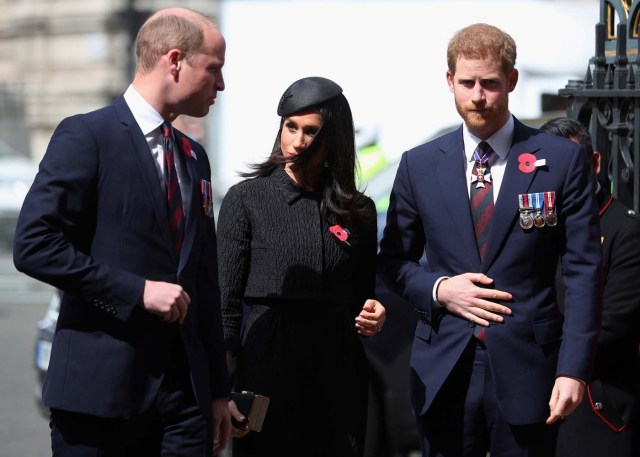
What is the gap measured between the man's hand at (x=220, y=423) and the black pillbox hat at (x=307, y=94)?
3.35ft

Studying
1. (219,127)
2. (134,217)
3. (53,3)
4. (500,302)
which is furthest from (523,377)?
(53,3)

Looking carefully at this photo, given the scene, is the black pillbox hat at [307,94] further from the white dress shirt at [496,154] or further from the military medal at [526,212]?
the military medal at [526,212]

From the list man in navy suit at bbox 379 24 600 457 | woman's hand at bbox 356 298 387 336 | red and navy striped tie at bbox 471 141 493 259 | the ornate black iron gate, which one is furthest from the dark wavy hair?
the ornate black iron gate

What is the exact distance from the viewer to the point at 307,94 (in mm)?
4422

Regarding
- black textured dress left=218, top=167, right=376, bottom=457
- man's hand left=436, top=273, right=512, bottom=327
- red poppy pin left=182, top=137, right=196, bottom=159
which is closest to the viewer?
red poppy pin left=182, top=137, right=196, bottom=159

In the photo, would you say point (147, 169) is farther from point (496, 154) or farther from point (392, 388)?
point (392, 388)

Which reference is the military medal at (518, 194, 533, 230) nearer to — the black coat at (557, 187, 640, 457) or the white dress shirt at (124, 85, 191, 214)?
the black coat at (557, 187, 640, 457)

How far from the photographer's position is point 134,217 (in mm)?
3633

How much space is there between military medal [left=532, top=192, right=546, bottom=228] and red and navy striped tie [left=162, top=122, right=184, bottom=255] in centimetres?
107

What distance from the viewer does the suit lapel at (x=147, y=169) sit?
3664mm

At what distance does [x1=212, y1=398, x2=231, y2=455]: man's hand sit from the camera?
12.9 feet

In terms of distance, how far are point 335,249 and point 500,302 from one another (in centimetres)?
64

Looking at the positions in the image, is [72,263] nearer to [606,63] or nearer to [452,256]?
[452,256]

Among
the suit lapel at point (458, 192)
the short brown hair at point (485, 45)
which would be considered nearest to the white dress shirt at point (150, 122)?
the suit lapel at point (458, 192)
